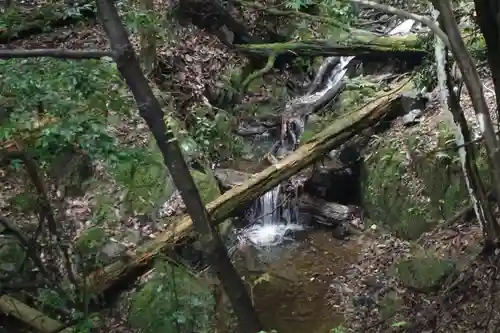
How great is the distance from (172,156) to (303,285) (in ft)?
11.5

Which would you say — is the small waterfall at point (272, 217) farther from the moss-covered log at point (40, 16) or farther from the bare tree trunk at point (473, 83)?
the bare tree trunk at point (473, 83)

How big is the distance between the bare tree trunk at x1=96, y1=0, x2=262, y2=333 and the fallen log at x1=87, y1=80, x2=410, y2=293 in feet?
5.28

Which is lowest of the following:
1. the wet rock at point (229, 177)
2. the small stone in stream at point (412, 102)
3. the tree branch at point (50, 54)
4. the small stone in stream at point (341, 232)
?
the tree branch at point (50, 54)

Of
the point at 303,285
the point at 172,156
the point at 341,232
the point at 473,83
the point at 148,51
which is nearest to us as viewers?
the point at 473,83

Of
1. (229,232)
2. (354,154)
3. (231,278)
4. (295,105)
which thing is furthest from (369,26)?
(231,278)

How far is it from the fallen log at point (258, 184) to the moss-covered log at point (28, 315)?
53 cm

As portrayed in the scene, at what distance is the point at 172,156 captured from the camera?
3.32m

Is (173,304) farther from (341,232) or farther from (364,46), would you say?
(364,46)

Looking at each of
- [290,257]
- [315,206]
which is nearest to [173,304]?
[290,257]

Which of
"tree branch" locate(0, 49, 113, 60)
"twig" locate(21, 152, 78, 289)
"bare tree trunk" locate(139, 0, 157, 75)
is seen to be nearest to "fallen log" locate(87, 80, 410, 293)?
"twig" locate(21, 152, 78, 289)

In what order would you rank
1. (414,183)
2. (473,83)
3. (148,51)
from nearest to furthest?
(473,83) → (414,183) → (148,51)

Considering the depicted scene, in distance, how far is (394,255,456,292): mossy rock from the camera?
15.9ft

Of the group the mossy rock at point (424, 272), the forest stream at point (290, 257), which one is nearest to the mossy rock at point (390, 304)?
the mossy rock at point (424, 272)

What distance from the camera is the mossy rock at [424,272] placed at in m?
4.84
